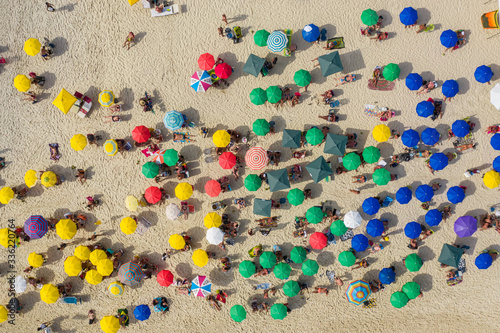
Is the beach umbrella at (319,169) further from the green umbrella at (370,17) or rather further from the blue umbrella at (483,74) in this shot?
the blue umbrella at (483,74)

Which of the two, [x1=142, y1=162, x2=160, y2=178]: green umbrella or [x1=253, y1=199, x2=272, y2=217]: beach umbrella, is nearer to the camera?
[x1=253, y1=199, x2=272, y2=217]: beach umbrella

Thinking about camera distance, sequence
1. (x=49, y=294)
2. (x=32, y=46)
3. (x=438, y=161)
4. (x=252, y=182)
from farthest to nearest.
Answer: (x=32, y=46) → (x=49, y=294) → (x=252, y=182) → (x=438, y=161)

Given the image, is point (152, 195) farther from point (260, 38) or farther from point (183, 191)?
point (260, 38)

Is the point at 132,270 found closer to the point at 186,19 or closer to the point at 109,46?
the point at 109,46

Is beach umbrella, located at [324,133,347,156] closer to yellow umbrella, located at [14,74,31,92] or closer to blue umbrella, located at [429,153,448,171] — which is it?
blue umbrella, located at [429,153,448,171]

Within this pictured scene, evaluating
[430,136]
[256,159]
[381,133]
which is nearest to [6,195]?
[256,159]

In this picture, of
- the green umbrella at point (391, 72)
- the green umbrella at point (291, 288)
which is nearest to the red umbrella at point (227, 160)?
the green umbrella at point (291, 288)

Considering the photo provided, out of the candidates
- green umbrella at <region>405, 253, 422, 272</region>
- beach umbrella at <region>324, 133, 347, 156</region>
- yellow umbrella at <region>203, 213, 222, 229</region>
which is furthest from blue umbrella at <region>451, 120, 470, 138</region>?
yellow umbrella at <region>203, 213, 222, 229</region>
